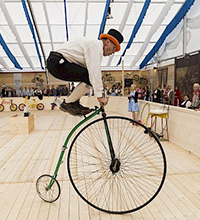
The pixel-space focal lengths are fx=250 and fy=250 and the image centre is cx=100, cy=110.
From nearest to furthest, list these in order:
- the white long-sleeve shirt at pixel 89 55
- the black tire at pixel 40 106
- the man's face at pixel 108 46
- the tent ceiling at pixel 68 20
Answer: the white long-sleeve shirt at pixel 89 55 < the man's face at pixel 108 46 < the tent ceiling at pixel 68 20 < the black tire at pixel 40 106

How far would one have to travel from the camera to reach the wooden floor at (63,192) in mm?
2525

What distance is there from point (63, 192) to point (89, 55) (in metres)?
Answer: 1.84

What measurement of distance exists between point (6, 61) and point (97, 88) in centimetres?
1930

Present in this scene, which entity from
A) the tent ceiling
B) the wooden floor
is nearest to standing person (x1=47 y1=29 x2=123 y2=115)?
the wooden floor

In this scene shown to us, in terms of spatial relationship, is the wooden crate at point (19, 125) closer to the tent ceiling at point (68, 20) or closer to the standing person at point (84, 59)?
the standing person at point (84, 59)

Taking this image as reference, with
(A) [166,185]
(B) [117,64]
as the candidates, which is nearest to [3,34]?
(B) [117,64]

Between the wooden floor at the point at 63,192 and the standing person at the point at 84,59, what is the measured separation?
128 cm

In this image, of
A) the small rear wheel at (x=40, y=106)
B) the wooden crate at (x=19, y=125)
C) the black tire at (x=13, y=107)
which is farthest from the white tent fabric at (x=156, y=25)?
the wooden crate at (x=19, y=125)

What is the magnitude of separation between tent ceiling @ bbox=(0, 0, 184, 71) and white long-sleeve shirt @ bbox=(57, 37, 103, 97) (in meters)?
11.3

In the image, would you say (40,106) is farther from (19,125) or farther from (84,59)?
(84,59)

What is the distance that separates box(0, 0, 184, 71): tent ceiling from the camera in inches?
496

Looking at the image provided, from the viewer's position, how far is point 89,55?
2.03m

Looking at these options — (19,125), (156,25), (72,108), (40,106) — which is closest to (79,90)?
(72,108)

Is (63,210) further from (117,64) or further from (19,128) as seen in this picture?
(117,64)
